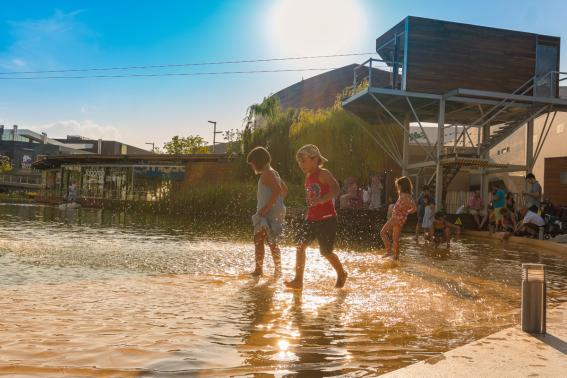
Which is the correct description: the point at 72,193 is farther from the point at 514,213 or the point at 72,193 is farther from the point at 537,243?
the point at 537,243

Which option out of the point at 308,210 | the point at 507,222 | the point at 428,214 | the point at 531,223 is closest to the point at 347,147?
the point at 507,222

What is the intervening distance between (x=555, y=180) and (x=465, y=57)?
30.3ft

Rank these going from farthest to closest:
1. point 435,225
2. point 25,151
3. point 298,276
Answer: point 25,151 → point 435,225 → point 298,276

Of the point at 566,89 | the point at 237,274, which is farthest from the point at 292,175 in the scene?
the point at 237,274

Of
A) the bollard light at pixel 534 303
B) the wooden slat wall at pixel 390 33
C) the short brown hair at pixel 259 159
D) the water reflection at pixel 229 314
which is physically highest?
the wooden slat wall at pixel 390 33

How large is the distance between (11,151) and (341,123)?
74.0 meters

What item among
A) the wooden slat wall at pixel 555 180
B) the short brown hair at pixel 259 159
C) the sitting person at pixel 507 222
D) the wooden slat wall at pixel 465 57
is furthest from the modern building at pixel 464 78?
the short brown hair at pixel 259 159

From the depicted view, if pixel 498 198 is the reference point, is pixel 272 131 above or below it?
above

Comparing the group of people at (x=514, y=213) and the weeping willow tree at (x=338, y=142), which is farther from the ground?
the weeping willow tree at (x=338, y=142)

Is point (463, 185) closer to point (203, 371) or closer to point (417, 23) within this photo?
point (417, 23)

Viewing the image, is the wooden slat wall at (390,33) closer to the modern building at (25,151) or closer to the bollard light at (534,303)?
the bollard light at (534,303)

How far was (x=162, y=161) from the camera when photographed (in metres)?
36.5

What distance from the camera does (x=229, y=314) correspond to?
4445mm

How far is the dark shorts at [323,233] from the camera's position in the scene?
5.93 m
